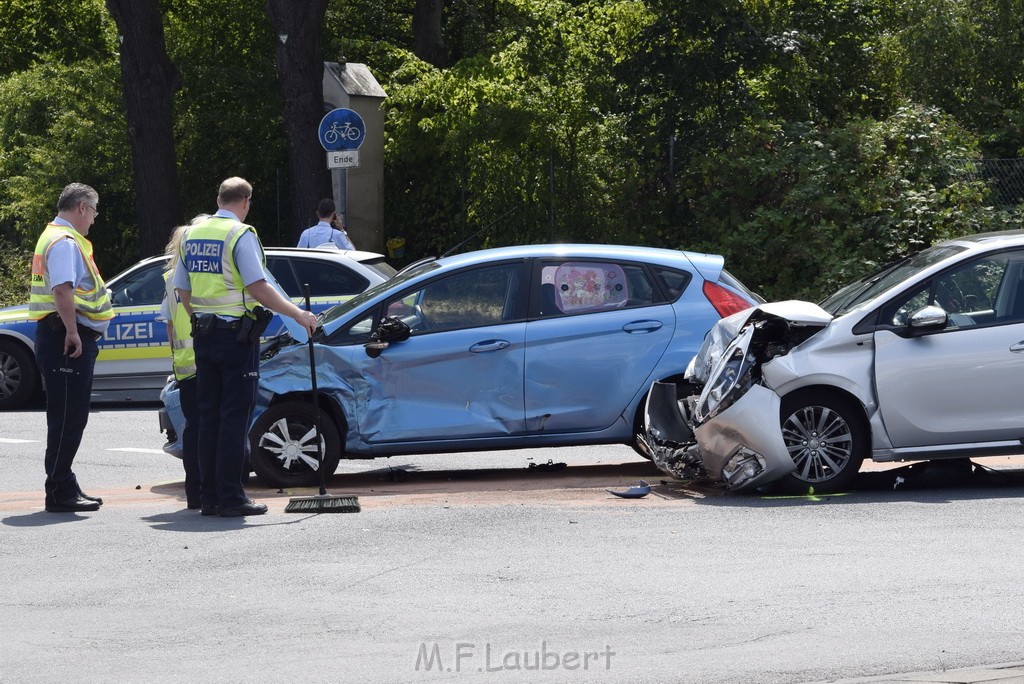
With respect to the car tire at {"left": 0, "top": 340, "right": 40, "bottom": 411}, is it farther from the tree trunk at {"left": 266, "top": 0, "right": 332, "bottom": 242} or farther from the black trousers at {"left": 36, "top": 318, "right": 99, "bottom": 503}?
the black trousers at {"left": 36, "top": 318, "right": 99, "bottom": 503}

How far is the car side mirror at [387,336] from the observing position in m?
9.45

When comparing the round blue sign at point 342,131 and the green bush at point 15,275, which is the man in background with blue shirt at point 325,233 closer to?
the round blue sign at point 342,131

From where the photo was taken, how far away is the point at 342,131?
1736 centimetres

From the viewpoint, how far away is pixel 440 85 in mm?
21094

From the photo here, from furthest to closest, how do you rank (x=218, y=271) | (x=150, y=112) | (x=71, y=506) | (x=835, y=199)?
(x=150, y=112) → (x=835, y=199) → (x=71, y=506) → (x=218, y=271)

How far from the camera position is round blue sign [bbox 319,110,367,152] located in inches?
683

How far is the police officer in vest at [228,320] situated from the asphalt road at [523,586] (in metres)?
0.42

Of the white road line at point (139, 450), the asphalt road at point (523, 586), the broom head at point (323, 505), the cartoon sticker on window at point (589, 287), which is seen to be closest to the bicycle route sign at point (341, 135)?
the white road line at point (139, 450)

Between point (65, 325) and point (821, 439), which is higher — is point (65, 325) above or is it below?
above

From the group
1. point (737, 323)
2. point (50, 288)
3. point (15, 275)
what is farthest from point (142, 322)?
point (15, 275)

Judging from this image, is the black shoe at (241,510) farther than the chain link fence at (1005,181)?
No

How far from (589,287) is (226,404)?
2690mm

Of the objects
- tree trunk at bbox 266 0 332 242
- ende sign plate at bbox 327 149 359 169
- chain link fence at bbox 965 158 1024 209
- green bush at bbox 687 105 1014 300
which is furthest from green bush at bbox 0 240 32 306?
chain link fence at bbox 965 158 1024 209

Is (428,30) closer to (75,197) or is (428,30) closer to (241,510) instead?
(75,197)
